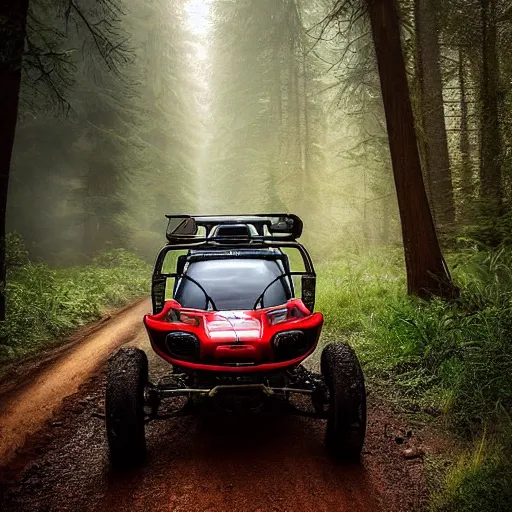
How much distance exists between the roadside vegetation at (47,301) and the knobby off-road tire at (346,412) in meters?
5.91

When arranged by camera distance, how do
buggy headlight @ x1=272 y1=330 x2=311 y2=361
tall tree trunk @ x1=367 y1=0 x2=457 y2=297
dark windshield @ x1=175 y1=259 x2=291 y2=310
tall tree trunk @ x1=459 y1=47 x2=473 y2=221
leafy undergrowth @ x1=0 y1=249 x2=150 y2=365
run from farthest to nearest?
tall tree trunk @ x1=459 y1=47 x2=473 y2=221 < leafy undergrowth @ x1=0 y1=249 x2=150 y2=365 < tall tree trunk @ x1=367 y1=0 x2=457 y2=297 < dark windshield @ x1=175 y1=259 x2=291 y2=310 < buggy headlight @ x1=272 y1=330 x2=311 y2=361

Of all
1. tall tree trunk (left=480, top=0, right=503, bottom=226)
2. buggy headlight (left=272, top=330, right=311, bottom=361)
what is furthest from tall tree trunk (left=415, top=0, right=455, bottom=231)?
buggy headlight (left=272, top=330, right=311, bottom=361)

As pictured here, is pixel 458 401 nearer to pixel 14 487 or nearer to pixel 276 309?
pixel 276 309

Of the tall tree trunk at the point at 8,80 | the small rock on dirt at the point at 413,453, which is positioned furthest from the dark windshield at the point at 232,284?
the tall tree trunk at the point at 8,80

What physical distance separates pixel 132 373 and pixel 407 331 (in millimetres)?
4090

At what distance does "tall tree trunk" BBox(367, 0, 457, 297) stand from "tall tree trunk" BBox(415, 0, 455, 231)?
399 cm

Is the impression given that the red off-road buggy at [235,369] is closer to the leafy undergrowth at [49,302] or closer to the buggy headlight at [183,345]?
the buggy headlight at [183,345]

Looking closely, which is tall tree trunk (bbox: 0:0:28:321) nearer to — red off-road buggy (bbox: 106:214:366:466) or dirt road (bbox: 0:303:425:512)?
dirt road (bbox: 0:303:425:512)

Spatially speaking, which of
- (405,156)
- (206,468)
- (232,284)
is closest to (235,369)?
(206,468)

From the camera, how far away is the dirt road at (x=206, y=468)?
3281 mm

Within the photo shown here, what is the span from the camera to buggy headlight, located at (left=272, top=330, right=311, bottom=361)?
3.75 m

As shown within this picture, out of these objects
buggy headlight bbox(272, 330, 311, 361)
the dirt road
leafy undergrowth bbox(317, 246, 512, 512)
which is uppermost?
buggy headlight bbox(272, 330, 311, 361)

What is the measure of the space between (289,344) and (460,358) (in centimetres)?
248

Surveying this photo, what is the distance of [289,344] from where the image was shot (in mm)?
3822
